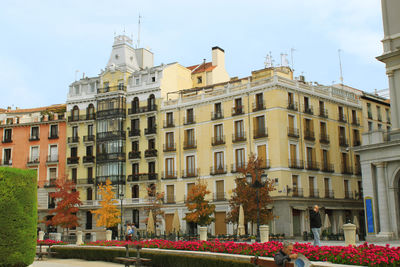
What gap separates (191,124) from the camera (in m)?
53.8

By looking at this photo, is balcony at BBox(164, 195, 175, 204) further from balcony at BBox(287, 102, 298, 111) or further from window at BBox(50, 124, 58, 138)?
window at BBox(50, 124, 58, 138)

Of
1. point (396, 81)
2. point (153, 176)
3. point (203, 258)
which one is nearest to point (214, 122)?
point (153, 176)

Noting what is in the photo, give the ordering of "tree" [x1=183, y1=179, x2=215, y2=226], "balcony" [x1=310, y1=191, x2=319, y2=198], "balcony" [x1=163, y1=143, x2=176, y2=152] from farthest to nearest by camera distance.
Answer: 1. "balcony" [x1=163, y1=143, x2=176, y2=152]
2. "balcony" [x1=310, y1=191, x2=319, y2=198]
3. "tree" [x1=183, y1=179, x2=215, y2=226]

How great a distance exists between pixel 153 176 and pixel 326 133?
19.6 m

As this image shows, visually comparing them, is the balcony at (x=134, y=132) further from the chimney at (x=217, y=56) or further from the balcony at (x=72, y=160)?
the chimney at (x=217, y=56)

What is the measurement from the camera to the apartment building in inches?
2441

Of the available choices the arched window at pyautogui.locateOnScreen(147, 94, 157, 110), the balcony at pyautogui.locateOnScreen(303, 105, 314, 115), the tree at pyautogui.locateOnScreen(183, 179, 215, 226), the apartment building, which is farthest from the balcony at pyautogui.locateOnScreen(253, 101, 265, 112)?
the apartment building

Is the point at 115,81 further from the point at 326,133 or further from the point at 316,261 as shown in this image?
the point at 316,261

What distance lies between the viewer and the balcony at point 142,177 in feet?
182

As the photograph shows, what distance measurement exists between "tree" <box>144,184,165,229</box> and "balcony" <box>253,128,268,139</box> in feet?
40.5

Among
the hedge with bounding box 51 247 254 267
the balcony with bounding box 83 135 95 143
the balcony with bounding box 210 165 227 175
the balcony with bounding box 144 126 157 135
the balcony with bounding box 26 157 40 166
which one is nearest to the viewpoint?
the hedge with bounding box 51 247 254 267

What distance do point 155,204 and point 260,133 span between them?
13427mm

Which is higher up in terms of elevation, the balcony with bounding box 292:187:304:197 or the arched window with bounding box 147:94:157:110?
the arched window with bounding box 147:94:157:110

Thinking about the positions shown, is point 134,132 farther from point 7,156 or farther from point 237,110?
point 7,156
